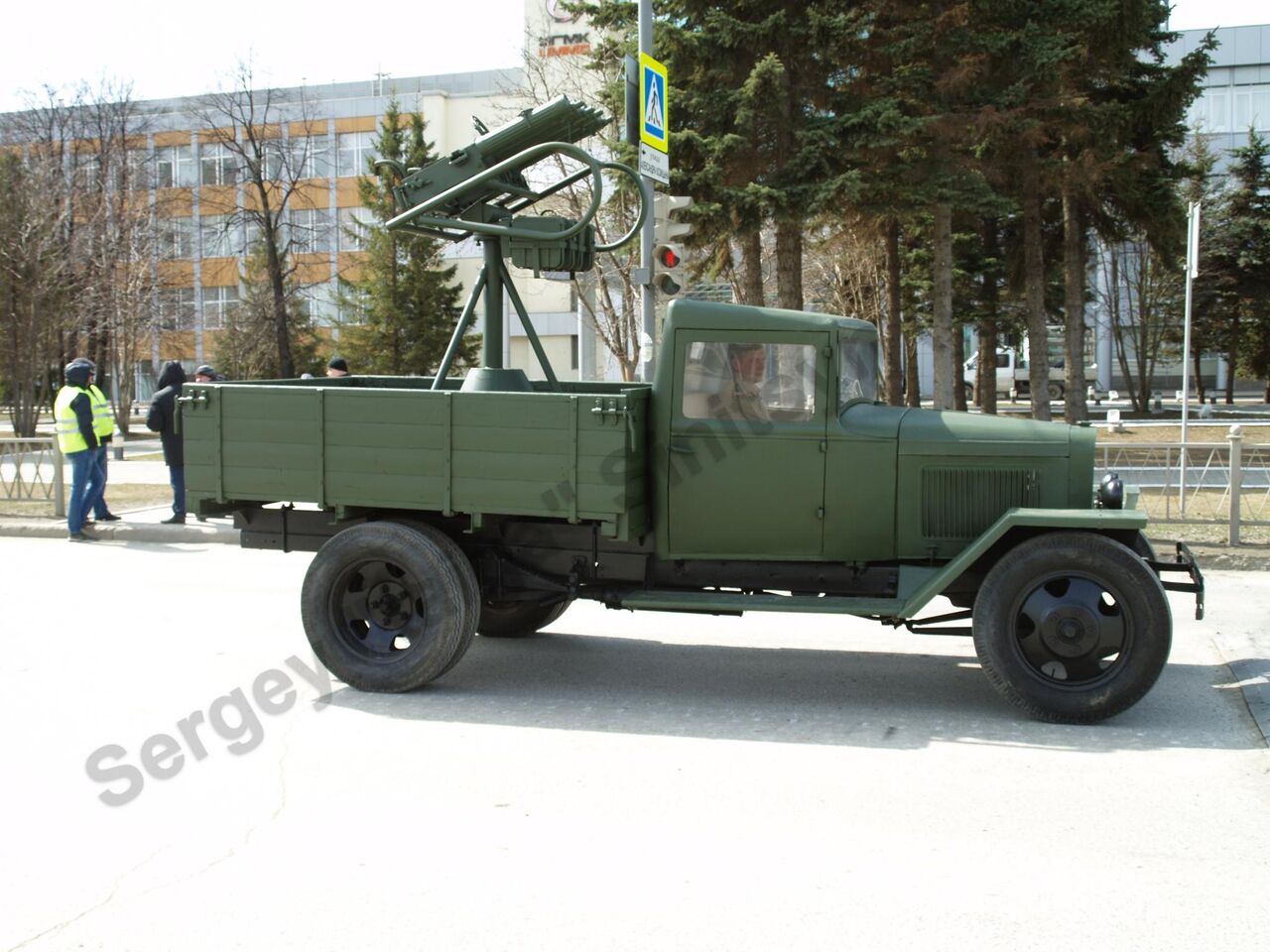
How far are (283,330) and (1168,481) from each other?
30623mm

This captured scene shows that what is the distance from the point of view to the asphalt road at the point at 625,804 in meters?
3.93

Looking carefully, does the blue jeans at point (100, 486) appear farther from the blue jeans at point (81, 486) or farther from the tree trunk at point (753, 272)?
the tree trunk at point (753, 272)

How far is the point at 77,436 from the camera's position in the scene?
13086 millimetres

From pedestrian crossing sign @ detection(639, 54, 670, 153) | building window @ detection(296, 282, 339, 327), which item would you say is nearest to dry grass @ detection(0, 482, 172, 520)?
pedestrian crossing sign @ detection(639, 54, 670, 153)

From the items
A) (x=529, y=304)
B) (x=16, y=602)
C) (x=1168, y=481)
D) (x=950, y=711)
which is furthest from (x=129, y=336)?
(x=950, y=711)

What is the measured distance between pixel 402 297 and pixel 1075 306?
62.3 feet

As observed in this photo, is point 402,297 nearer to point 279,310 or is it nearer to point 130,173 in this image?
point 279,310

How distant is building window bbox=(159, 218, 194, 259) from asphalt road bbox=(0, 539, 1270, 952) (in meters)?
35.4

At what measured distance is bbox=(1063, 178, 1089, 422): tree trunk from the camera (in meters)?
25.8

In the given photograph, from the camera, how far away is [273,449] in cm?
691

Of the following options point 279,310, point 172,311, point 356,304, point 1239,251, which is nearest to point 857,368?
point 356,304

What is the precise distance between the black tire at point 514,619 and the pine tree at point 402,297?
27478mm

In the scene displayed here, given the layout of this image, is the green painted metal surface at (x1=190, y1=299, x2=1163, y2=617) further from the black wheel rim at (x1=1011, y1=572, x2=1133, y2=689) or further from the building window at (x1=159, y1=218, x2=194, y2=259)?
the building window at (x1=159, y1=218, x2=194, y2=259)

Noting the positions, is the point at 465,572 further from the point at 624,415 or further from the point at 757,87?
the point at 757,87
